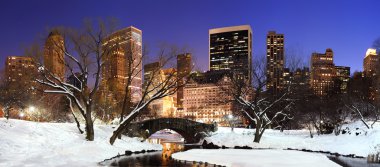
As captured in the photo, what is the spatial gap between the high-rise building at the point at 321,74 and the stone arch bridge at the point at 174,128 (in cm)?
3353

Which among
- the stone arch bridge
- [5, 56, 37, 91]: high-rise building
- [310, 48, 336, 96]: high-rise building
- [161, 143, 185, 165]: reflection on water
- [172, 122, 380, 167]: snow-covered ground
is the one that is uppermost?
[310, 48, 336, 96]: high-rise building

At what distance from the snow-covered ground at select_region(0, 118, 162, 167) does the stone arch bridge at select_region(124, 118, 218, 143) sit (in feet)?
24.2

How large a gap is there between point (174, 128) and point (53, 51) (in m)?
24.3

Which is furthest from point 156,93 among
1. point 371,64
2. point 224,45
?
point 224,45

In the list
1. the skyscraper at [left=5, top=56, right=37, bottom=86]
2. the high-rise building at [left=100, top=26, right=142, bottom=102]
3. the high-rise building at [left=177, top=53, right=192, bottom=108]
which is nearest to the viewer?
the skyscraper at [left=5, top=56, right=37, bottom=86]

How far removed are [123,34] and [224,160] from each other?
46.8 feet

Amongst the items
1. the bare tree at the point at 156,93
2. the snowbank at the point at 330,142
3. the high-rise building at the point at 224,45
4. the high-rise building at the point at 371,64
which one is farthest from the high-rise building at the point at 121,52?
the high-rise building at the point at 224,45

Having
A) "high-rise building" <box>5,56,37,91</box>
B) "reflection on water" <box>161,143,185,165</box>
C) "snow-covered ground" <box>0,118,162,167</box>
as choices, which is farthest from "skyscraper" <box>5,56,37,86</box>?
"reflection on water" <box>161,143,185,165</box>

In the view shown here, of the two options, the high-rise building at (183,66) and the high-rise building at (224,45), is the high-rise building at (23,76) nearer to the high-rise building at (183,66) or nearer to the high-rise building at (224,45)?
the high-rise building at (183,66)

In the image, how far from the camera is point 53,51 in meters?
32.2

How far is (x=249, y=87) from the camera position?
148ft

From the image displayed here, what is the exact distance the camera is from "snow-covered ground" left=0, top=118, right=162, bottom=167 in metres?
23.2

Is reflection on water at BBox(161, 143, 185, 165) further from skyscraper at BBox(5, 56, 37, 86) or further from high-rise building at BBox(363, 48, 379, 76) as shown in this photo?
high-rise building at BBox(363, 48, 379, 76)

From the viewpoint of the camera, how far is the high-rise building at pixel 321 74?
95963 millimetres
